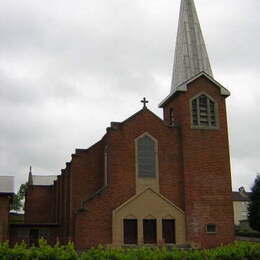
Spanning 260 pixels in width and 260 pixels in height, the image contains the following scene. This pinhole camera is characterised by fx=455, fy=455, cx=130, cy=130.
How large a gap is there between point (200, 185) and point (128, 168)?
17.7 feet

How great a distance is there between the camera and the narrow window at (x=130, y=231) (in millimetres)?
31031

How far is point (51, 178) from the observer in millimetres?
55469

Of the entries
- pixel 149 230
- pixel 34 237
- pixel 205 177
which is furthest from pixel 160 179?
pixel 34 237

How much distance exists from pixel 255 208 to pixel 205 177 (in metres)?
26.7

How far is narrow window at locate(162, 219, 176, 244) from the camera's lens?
31652mm

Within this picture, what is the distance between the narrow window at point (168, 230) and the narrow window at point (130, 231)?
6.84 feet

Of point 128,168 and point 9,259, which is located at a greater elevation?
point 128,168

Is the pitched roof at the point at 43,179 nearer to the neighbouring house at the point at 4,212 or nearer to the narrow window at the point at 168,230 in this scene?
the neighbouring house at the point at 4,212

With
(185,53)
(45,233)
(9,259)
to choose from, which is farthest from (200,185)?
(9,259)

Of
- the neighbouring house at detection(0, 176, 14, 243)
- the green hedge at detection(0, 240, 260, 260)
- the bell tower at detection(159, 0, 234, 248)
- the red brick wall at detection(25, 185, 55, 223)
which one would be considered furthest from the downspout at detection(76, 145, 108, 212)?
the green hedge at detection(0, 240, 260, 260)

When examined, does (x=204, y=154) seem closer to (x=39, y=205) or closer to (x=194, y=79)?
(x=194, y=79)

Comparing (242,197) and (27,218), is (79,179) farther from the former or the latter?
(242,197)

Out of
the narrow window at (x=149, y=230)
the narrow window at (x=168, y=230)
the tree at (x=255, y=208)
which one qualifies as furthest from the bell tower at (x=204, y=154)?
the tree at (x=255, y=208)

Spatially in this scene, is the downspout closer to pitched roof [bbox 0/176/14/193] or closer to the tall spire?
pitched roof [bbox 0/176/14/193]
